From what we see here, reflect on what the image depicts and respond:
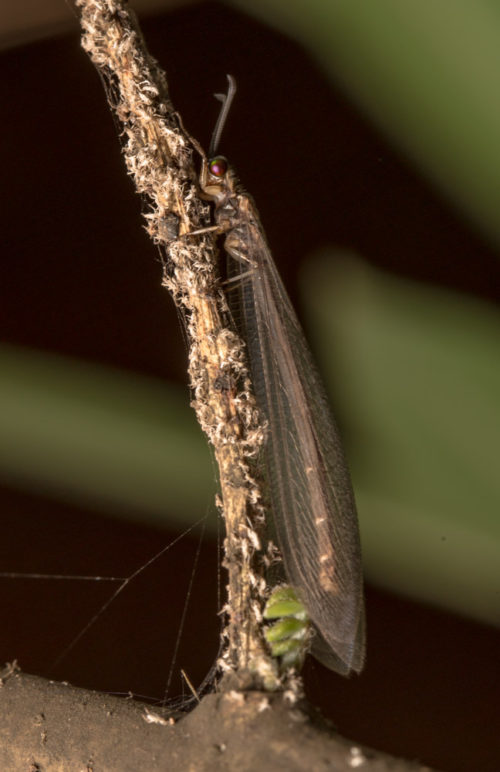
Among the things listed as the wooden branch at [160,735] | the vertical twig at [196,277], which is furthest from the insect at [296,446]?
the wooden branch at [160,735]

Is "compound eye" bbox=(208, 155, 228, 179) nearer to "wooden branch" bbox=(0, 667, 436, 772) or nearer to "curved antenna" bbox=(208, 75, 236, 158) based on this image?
"curved antenna" bbox=(208, 75, 236, 158)

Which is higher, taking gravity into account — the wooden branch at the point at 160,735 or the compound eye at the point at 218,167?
the compound eye at the point at 218,167

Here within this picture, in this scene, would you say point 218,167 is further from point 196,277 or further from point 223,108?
point 196,277

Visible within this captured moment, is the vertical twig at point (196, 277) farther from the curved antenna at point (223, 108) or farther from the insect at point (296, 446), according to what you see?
the curved antenna at point (223, 108)

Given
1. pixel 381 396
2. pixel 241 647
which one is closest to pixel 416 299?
pixel 381 396

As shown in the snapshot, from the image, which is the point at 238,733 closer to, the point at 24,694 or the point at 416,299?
the point at 24,694
